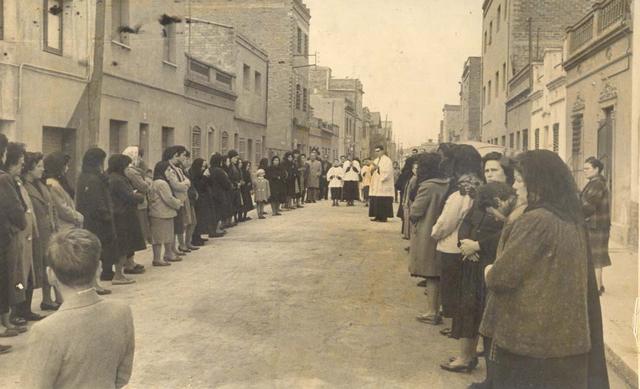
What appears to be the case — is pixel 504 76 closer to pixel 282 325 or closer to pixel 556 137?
pixel 556 137

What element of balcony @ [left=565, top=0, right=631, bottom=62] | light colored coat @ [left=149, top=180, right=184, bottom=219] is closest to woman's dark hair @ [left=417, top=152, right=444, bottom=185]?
light colored coat @ [left=149, top=180, right=184, bottom=219]

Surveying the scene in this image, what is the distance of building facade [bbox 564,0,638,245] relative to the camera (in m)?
11.3

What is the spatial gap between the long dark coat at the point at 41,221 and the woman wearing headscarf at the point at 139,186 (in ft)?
7.45

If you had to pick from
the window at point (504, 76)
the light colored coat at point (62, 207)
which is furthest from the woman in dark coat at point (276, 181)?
the window at point (504, 76)

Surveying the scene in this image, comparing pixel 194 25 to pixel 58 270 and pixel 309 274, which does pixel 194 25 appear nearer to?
pixel 309 274

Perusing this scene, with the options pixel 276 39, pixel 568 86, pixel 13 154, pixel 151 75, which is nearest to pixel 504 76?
pixel 276 39

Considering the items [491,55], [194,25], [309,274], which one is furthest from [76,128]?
[491,55]

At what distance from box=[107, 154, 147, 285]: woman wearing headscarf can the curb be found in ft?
18.8

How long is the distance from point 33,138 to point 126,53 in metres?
4.63

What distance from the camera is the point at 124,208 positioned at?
9.21 m

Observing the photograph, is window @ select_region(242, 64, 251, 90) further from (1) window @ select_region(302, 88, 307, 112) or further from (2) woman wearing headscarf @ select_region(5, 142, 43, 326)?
(2) woman wearing headscarf @ select_region(5, 142, 43, 326)

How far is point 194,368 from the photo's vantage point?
5477mm

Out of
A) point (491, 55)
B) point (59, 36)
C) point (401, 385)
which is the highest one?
point (491, 55)

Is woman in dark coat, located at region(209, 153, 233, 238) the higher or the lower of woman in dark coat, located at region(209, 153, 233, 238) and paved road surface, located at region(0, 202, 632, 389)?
the higher
